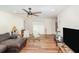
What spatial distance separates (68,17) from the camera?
1.43 m

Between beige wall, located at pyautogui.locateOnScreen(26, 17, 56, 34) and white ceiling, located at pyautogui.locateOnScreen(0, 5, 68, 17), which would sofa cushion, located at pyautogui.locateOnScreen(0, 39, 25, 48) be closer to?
beige wall, located at pyautogui.locateOnScreen(26, 17, 56, 34)

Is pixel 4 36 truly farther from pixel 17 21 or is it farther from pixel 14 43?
pixel 17 21

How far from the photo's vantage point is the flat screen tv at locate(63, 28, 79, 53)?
1439 millimetres

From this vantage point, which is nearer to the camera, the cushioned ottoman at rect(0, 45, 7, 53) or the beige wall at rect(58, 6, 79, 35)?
the cushioned ottoman at rect(0, 45, 7, 53)

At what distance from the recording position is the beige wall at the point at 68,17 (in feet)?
4.44

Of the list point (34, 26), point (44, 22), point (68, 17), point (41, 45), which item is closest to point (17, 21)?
point (34, 26)

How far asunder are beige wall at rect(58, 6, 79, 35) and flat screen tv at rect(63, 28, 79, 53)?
0.08 metres

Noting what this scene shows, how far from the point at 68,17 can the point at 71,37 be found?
1.01ft

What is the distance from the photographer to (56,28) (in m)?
1.39

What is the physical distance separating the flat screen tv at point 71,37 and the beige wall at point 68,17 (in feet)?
0.25

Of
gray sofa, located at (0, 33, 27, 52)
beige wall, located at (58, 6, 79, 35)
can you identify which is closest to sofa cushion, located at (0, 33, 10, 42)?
gray sofa, located at (0, 33, 27, 52)

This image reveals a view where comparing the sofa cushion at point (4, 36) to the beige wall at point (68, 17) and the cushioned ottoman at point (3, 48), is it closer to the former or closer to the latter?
the cushioned ottoman at point (3, 48)
